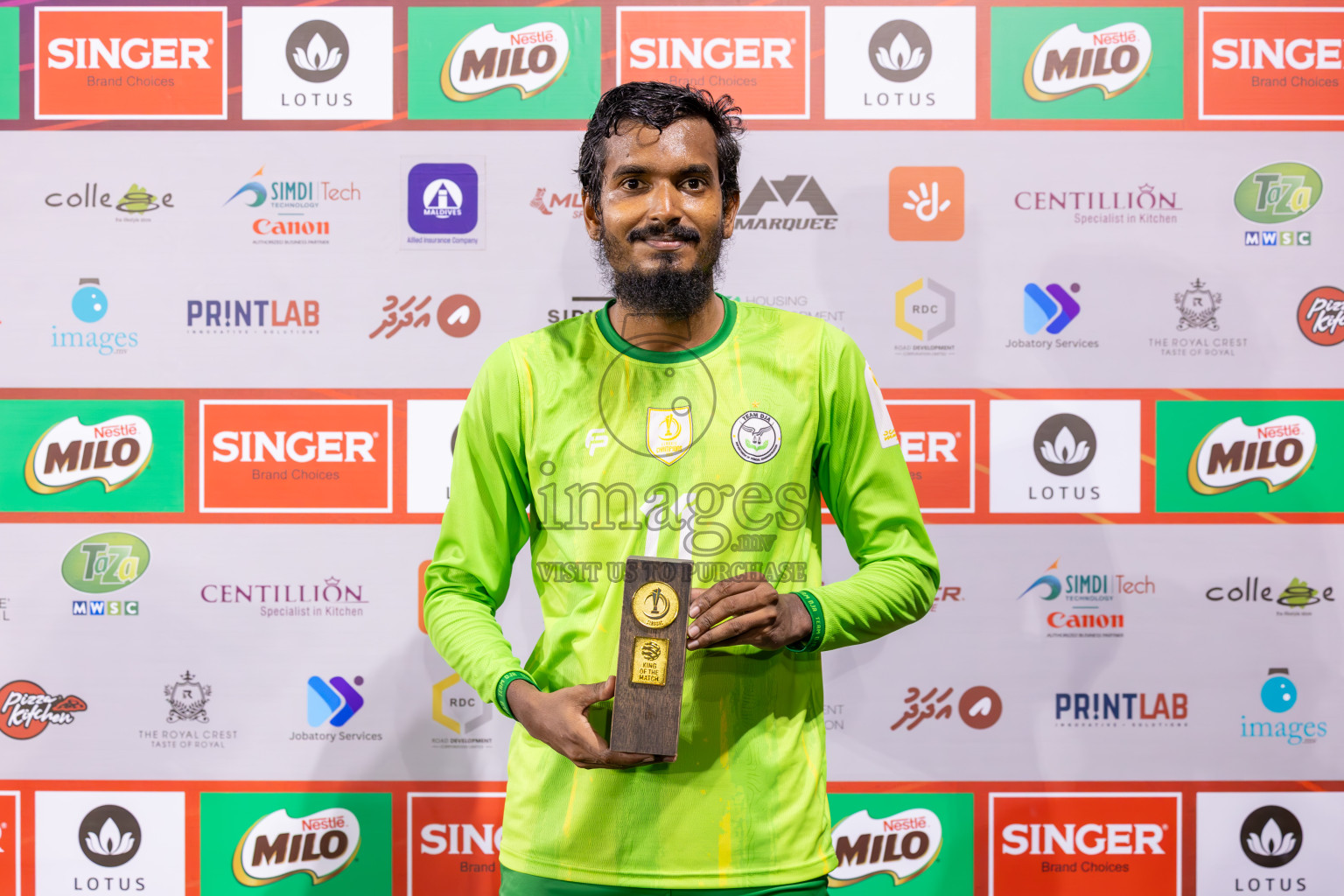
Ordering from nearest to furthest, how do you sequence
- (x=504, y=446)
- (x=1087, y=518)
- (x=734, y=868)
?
(x=734, y=868) → (x=504, y=446) → (x=1087, y=518)

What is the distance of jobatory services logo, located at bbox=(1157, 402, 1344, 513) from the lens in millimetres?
2105

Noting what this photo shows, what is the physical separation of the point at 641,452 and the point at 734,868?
513 mm

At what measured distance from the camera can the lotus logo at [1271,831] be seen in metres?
2.12

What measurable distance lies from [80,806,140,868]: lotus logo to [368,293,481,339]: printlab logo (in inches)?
49.0

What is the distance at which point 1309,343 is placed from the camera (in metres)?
2.12

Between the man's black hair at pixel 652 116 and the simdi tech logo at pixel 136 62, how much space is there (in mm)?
1320

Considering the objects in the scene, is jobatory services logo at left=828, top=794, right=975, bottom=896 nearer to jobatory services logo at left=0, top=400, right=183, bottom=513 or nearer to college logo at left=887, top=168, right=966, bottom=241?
college logo at left=887, top=168, right=966, bottom=241

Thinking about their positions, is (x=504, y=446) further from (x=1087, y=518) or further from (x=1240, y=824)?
(x=1240, y=824)

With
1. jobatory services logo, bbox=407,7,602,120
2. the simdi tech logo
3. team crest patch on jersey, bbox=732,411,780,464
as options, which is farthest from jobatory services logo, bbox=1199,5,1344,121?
the simdi tech logo

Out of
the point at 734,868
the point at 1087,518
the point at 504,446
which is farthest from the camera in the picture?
the point at 1087,518

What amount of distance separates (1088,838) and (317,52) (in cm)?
250

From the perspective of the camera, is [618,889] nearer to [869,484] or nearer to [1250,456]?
[869,484]

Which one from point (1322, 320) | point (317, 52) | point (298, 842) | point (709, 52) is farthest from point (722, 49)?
point (298, 842)

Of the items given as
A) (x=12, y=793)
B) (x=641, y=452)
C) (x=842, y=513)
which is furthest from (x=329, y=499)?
(x=842, y=513)
